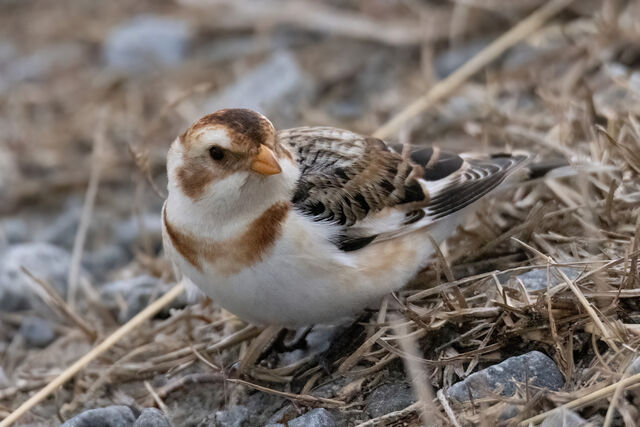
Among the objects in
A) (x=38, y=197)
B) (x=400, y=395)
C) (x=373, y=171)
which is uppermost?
(x=373, y=171)

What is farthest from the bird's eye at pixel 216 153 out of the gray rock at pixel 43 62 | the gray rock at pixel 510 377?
the gray rock at pixel 43 62

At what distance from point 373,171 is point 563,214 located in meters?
0.87

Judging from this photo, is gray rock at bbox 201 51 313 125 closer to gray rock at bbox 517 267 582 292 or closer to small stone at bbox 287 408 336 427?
gray rock at bbox 517 267 582 292

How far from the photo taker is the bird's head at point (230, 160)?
3.22m

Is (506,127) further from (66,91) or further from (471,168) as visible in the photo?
(66,91)

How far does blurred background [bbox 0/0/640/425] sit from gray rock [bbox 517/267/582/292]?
159 millimetres

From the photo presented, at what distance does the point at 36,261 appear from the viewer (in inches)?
200

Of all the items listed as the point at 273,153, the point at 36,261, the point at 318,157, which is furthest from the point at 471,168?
the point at 36,261

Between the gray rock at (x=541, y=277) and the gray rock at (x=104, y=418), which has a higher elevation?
the gray rock at (x=541, y=277)

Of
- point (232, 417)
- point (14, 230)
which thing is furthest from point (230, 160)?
point (14, 230)

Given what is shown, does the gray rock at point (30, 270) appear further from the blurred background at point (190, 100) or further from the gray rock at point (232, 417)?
the gray rock at point (232, 417)

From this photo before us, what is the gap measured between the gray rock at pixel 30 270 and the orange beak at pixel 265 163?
2.10 meters

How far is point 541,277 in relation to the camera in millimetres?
3527

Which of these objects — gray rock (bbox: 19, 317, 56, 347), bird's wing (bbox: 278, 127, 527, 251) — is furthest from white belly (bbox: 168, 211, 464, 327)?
gray rock (bbox: 19, 317, 56, 347)
